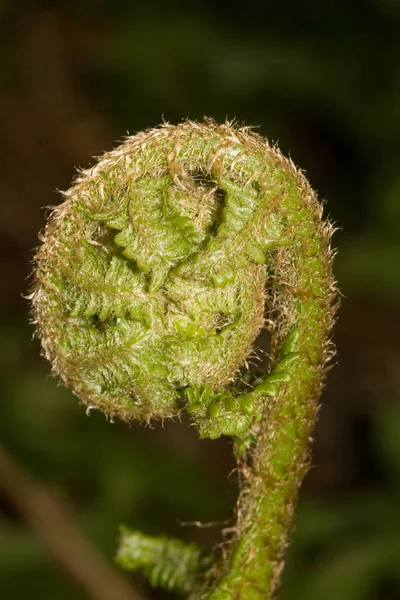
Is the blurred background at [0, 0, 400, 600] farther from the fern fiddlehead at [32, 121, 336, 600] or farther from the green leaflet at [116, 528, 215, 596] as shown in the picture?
the fern fiddlehead at [32, 121, 336, 600]

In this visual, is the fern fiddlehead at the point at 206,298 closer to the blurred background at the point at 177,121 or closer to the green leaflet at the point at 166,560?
the green leaflet at the point at 166,560

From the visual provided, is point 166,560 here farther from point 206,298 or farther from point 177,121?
point 177,121

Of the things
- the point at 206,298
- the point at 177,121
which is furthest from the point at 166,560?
the point at 177,121

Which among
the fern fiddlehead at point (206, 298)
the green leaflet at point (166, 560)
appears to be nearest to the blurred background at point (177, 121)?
the green leaflet at point (166, 560)

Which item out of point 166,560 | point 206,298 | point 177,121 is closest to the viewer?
point 206,298

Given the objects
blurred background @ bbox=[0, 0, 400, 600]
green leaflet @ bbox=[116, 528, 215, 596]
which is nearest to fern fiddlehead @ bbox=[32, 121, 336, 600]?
green leaflet @ bbox=[116, 528, 215, 596]

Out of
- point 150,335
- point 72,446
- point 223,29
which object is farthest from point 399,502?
point 223,29
